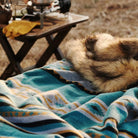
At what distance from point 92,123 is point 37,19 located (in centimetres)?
113

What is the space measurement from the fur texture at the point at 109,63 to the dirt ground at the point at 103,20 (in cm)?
134

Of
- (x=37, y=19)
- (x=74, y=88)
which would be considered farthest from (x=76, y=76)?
(x=37, y=19)

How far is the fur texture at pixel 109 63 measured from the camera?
1.02m

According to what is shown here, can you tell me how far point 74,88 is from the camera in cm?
107

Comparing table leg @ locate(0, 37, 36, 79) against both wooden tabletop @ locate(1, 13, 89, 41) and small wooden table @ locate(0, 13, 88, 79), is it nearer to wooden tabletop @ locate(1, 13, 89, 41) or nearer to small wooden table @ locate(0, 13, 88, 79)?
small wooden table @ locate(0, 13, 88, 79)

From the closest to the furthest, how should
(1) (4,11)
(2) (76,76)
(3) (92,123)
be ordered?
(3) (92,123) < (2) (76,76) < (1) (4,11)

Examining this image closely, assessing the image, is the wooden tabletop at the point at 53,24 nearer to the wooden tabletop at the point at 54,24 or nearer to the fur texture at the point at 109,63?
the wooden tabletop at the point at 54,24

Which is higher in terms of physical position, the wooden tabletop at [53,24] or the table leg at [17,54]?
the wooden tabletop at [53,24]

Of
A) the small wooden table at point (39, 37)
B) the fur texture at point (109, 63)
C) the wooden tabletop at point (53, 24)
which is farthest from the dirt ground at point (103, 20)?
the fur texture at point (109, 63)

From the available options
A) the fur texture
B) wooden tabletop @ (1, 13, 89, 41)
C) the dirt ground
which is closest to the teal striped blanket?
the fur texture

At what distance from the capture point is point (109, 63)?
1061 mm

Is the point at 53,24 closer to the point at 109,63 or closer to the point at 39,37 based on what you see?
the point at 39,37

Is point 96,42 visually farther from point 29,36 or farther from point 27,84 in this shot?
point 29,36

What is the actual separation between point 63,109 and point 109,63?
0.29m
